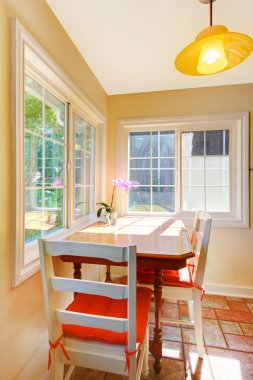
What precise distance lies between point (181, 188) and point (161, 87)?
3.78ft

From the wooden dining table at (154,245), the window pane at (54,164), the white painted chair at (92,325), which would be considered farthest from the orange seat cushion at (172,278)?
the window pane at (54,164)

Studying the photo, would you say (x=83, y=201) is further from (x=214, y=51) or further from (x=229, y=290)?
(x=229, y=290)

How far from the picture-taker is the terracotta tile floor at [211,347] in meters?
1.39

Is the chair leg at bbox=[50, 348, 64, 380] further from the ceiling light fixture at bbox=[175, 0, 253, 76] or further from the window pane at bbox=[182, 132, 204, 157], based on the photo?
the window pane at bbox=[182, 132, 204, 157]

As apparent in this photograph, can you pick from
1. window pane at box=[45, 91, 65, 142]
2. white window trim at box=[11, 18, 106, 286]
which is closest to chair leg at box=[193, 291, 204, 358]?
white window trim at box=[11, 18, 106, 286]

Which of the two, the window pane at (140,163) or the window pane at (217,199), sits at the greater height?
the window pane at (140,163)

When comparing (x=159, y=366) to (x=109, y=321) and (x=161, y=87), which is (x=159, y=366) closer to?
(x=109, y=321)

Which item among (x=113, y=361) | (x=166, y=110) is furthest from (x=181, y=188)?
(x=113, y=361)

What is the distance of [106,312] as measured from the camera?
115cm

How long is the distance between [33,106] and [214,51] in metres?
1.05

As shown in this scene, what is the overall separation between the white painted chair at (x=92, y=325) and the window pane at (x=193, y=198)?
167cm

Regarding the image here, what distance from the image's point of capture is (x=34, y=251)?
4.25ft

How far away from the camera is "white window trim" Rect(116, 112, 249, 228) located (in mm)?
2361

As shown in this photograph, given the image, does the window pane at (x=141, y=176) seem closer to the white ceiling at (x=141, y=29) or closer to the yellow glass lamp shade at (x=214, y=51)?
the white ceiling at (x=141, y=29)
